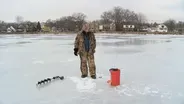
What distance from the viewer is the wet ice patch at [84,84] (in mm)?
5516

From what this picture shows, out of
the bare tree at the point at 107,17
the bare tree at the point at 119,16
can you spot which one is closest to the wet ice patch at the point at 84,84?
the bare tree at the point at 119,16

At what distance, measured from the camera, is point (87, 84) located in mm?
5883

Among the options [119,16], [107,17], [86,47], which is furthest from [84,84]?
[107,17]

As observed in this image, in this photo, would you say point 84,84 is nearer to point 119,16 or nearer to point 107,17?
point 119,16

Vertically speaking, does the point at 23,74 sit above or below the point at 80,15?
below

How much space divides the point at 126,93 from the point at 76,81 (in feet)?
4.95

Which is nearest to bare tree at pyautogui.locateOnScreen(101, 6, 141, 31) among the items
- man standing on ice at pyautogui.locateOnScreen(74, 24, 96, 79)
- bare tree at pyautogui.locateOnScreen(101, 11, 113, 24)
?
bare tree at pyautogui.locateOnScreen(101, 11, 113, 24)

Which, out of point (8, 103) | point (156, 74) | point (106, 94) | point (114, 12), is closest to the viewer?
point (8, 103)

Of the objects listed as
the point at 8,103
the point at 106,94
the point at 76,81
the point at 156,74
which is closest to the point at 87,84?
the point at 76,81

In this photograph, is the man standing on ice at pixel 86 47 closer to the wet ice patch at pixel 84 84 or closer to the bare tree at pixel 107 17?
the wet ice patch at pixel 84 84

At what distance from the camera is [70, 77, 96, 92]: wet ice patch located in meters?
5.52

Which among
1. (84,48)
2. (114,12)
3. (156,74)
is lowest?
(156,74)

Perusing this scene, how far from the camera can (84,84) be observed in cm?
588

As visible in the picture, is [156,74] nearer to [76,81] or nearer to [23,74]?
[76,81]
